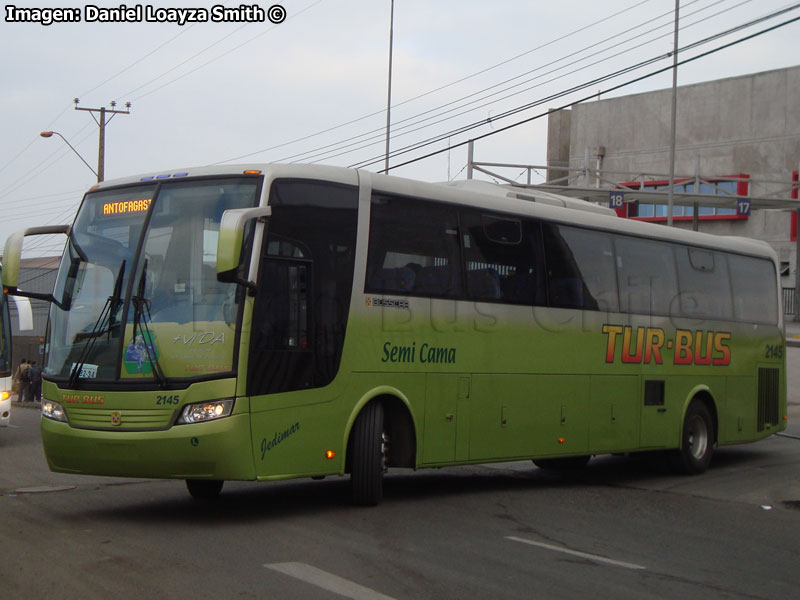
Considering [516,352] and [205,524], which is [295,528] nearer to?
[205,524]

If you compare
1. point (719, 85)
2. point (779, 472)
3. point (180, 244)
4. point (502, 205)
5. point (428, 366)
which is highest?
point (719, 85)

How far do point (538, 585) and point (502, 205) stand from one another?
19.8 feet

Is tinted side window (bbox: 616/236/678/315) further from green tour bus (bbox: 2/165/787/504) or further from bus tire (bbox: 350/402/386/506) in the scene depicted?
bus tire (bbox: 350/402/386/506)

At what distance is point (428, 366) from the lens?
11023 mm

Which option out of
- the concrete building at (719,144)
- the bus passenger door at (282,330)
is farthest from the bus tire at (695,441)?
the concrete building at (719,144)

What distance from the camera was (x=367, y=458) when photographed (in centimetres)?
1015

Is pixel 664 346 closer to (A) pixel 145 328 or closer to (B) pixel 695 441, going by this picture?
(B) pixel 695 441

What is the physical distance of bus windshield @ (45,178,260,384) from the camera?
9.06 m

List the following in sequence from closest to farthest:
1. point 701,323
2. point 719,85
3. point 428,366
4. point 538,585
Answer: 1. point 538,585
2. point 428,366
3. point 701,323
4. point 719,85

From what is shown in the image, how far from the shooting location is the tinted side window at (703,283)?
15016 millimetres

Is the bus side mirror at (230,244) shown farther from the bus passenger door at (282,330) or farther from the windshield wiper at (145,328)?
the windshield wiper at (145,328)

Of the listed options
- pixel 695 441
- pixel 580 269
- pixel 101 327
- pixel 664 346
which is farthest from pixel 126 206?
pixel 695 441

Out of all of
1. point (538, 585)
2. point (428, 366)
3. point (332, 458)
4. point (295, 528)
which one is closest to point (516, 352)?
point (428, 366)

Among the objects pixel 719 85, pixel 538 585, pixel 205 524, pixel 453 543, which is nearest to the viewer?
pixel 538 585
